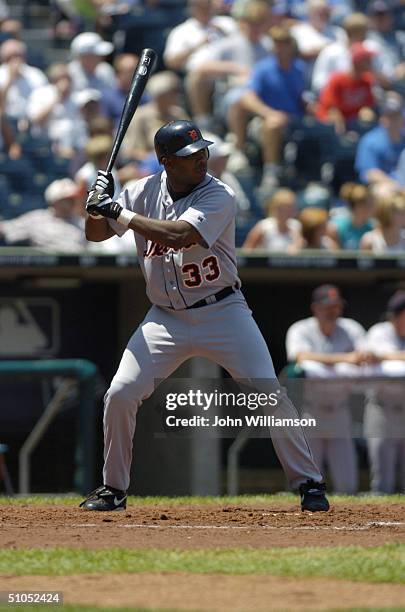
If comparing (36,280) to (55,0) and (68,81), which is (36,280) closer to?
(68,81)

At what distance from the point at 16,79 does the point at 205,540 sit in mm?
7049

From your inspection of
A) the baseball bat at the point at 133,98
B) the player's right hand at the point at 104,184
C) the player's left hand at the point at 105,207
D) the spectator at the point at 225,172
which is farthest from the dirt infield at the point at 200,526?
the spectator at the point at 225,172

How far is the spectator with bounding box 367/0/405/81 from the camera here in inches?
538

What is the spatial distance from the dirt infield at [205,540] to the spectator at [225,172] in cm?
402

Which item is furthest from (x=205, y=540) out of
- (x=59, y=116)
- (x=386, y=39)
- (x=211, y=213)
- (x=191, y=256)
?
(x=386, y=39)

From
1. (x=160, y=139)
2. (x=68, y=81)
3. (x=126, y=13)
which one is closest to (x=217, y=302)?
(x=160, y=139)

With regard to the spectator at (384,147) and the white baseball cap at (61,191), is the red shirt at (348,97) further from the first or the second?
the white baseball cap at (61,191)

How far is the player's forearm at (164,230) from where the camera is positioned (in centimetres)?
604

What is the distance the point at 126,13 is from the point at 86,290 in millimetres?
3665

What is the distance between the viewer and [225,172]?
36.9 ft

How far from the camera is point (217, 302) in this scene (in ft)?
20.6

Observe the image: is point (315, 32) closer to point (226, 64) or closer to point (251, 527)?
point (226, 64)

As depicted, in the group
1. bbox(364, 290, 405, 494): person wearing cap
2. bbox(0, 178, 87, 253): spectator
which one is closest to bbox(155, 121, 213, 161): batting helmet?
bbox(0, 178, 87, 253): spectator

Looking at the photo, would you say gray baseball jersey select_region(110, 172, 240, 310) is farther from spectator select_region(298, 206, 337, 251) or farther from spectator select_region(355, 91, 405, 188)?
spectator select_region(355, 91, 405, 188)
